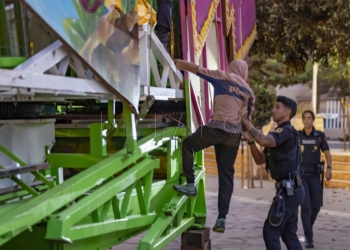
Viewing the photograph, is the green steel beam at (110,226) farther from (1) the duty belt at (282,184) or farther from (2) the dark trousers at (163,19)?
(2) the dark trousers at (163,19)

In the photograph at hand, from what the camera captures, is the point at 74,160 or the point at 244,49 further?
the point at 244,49

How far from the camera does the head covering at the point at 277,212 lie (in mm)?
5758

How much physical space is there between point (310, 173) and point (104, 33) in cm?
460

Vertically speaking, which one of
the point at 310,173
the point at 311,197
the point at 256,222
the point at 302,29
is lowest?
the point at 256,222

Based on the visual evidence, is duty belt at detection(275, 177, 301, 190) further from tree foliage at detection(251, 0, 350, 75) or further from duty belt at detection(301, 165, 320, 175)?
tree foliage at detection(251, 0, 350, 75)

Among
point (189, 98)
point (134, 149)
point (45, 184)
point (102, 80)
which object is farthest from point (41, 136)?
point (189, 98)

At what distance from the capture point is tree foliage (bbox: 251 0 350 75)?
9.12 meters

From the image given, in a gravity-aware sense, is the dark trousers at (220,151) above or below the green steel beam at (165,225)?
above

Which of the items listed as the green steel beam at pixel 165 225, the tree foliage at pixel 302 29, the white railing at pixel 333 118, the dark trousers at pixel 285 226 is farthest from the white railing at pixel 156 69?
the white railing at pixel 333 118

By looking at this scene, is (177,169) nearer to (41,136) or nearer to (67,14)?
(41,136)

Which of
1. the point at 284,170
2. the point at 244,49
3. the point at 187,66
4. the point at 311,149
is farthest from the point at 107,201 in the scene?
the point at 311,149

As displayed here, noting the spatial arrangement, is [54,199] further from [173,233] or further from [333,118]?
[333,118]

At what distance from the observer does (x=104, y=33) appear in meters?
4.28

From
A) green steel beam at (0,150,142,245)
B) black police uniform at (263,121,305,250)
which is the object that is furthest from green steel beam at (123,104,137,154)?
black police uniform at (263,121,305,250)
